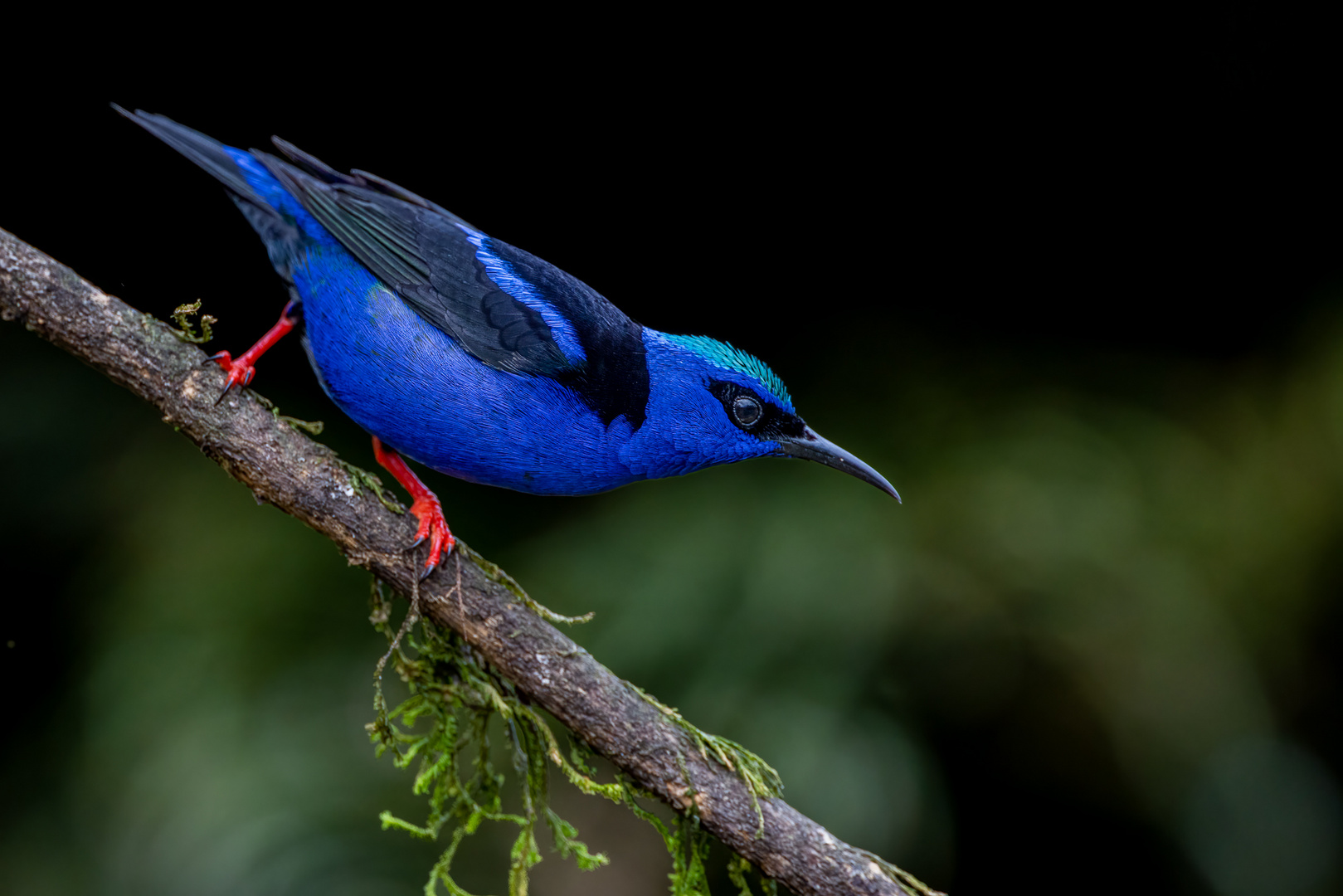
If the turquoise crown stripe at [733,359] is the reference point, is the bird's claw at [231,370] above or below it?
below

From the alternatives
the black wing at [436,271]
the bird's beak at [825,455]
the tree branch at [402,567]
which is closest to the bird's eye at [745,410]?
the bird's beak at [825,455]

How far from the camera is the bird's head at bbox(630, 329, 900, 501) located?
288 centimetres

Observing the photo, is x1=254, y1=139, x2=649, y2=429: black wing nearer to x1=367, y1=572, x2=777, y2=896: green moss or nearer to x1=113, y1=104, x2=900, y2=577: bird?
x1=113, y1=104, x2=900, y2=577: bird

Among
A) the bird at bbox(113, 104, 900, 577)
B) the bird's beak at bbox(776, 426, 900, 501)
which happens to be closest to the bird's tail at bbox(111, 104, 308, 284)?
the bird at bbox(113, 104, 900, 577)

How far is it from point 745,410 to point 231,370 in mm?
1427

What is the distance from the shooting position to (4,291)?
2555 mm

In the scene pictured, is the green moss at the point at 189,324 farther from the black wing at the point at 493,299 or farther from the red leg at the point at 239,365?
the black wing at the point at 493,299

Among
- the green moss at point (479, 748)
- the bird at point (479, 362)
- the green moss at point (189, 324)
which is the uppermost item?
the bird at point (479, 362)

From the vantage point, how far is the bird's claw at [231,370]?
2.66 meters

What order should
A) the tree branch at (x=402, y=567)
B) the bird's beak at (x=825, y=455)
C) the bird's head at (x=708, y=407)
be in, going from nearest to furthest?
the tree branch at (x=402, y=567), the bird's head at (x=708, y=407), the bird's beak at (x=825, y=455)

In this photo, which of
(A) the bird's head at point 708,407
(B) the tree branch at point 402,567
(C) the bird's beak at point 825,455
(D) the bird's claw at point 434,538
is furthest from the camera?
(C) the bird's beak at point 825,455

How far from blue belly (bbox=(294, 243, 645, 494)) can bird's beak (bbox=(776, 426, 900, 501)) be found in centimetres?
47

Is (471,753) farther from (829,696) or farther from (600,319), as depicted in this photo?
(600,319)

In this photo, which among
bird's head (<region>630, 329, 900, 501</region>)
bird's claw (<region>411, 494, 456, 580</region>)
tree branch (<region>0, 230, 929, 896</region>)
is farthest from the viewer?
bird's head (<region>630, 329, 900, 501</region>)
